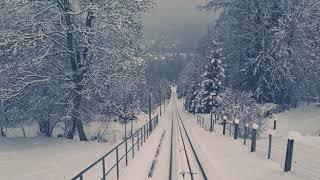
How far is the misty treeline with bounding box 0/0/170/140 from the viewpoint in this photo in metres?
17.3

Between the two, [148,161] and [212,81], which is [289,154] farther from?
[212,81]

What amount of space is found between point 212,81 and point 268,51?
29.2 m

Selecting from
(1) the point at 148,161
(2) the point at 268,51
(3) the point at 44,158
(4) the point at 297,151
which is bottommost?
(1) the point at 148,161

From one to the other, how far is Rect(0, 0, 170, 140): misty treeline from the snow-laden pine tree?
4184cm

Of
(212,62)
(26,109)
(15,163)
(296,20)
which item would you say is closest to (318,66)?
(296,20)

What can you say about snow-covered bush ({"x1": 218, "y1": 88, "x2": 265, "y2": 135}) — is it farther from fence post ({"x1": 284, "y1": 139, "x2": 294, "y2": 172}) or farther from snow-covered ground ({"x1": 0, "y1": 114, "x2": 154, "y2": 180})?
fence post ({"x1": 284, "y1": 139, "x2": 294, "y2": 172})

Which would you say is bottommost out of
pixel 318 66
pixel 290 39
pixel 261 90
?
pixel 261 90

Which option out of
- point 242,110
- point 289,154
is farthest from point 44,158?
point 242,110

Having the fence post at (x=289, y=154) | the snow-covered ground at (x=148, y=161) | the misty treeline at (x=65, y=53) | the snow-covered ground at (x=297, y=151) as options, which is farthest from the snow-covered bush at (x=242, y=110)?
the fence post at (x=289, y=154)

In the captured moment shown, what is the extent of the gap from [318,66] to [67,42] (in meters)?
21.2

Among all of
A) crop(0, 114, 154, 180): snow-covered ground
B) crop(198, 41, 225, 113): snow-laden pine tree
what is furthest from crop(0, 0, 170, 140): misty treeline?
crop(198, 41, 225, 113): snow-laden pine tree

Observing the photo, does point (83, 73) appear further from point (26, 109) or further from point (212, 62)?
point (212, 62)

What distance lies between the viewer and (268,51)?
33156mm

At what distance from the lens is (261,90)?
36.2m
